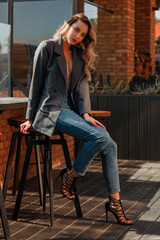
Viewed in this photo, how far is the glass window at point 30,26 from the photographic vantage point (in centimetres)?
521

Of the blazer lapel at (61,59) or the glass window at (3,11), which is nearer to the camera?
the blazer lapel at (61,59)

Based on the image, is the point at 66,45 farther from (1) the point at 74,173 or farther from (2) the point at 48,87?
(1) the point at 74,173

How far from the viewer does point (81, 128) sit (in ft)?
11.7

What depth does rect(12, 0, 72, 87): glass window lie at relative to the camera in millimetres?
5207

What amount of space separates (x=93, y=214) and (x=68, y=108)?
923mm

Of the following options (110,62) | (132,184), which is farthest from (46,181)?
(110,62)

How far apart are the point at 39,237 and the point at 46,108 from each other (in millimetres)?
919

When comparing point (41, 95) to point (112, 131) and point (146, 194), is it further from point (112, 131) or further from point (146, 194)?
point (112, 131)

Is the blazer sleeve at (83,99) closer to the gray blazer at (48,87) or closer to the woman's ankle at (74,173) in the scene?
the gray blazer at (48,87)

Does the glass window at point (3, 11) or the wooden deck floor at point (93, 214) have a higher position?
the glass window at point (3, 11)

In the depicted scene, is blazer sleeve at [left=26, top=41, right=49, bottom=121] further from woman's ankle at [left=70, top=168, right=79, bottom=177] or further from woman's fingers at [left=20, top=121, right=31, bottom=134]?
woman's ankle at [left=70, top=168, right=79, bottom=177]

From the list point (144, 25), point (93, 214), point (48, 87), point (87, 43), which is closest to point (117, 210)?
point (93, 214)

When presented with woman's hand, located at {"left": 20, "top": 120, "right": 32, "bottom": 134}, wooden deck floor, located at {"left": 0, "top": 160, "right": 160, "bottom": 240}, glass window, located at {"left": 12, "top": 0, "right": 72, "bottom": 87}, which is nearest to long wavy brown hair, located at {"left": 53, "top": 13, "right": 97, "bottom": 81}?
woman's hand, located at {"left": 20, "top": 120, "right": 32, "bottom": 134}

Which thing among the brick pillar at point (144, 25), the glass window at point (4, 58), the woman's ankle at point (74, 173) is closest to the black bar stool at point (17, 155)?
the woman's ankle at point (74, 173)
